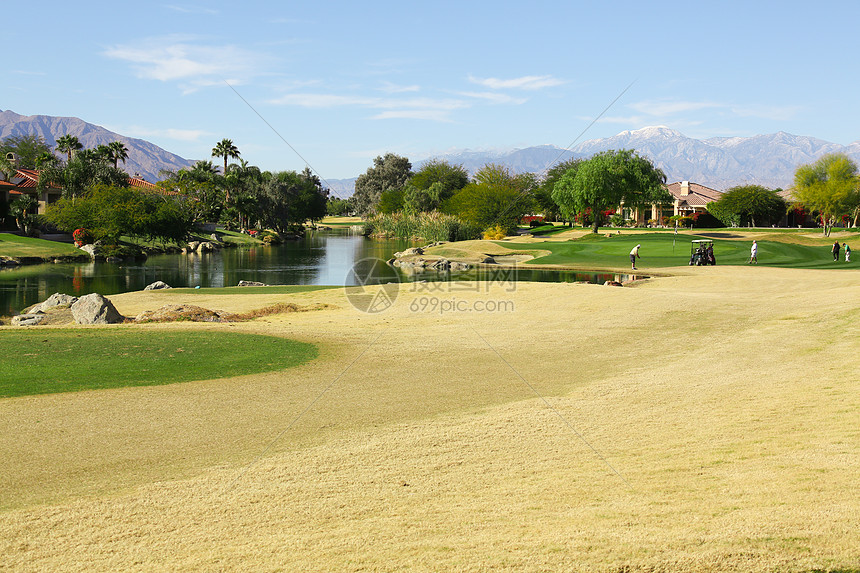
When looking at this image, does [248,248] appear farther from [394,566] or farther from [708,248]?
[394,566]

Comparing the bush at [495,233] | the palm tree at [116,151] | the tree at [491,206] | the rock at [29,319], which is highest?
the palm tree at [116,151]

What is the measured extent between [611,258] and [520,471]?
52.9 m

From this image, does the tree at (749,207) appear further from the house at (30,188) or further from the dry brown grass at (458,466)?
the house at (30,188)

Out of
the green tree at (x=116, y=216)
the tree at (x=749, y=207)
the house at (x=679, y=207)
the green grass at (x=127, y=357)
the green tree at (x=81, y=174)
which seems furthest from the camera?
the house at (x=679, y=207)

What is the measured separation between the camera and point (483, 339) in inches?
803

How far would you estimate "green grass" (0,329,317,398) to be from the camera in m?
14.1

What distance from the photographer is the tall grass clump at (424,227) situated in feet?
311

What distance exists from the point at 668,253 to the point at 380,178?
112121 millimetres

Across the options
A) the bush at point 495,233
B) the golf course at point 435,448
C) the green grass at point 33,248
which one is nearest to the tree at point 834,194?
the bush at point 495,233

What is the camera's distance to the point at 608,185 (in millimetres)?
89438

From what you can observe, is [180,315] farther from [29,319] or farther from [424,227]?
[424,227]

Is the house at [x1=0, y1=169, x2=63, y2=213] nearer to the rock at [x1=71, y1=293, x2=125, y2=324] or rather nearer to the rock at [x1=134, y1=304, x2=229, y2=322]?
the rock at [x1=71, y1=293, x2=125, y2=324]

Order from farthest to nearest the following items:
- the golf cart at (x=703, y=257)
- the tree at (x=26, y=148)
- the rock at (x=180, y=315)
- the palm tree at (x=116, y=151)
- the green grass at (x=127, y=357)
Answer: the tree at (x=26, y=148), the palm tree at (x=116, y=151), the golf cart at (x=703, y=257), the rock at (x=180, y=315), the green grass at (x=127, y=357)

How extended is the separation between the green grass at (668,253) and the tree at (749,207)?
38.9 metres
